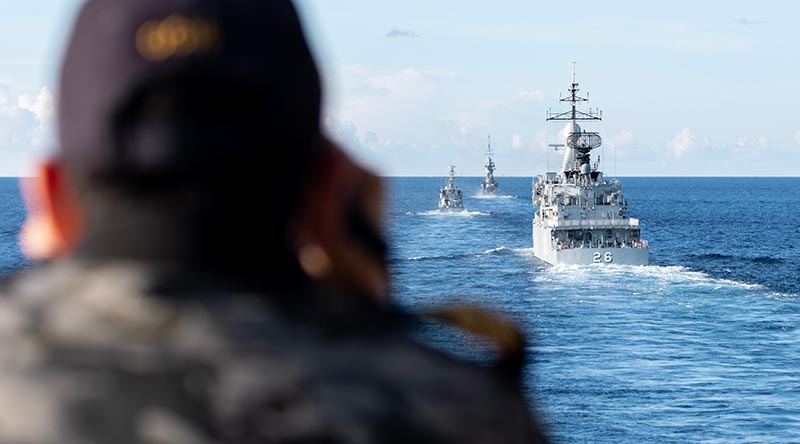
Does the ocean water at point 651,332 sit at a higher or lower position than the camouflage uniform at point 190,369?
lower

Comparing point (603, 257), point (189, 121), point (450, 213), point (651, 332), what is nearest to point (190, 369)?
point (189, 121)

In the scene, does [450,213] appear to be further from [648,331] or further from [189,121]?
A: [189,121]

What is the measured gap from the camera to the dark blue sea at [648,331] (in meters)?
46.8

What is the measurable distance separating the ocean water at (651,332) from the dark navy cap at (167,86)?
86.0ft

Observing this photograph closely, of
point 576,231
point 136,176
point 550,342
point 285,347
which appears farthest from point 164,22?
point 576,231

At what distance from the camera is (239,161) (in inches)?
77.2

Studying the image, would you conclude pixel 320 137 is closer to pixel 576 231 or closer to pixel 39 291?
pixel 39 291

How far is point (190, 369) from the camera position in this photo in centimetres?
182

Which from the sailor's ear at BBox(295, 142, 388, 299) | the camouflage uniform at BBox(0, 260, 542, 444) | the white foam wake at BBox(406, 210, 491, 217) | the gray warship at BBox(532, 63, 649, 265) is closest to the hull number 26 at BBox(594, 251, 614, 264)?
the gray warship at BBox(532, 63, 649, 265)

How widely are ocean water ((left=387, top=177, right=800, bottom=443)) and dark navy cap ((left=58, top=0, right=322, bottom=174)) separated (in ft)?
86.0

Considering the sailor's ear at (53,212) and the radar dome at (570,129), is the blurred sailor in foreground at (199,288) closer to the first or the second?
the sailor's ear at (53,212)

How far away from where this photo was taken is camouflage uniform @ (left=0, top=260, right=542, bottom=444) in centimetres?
179

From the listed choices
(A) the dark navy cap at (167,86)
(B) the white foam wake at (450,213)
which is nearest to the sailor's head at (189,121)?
(A) the dark navy cap at (167,86)

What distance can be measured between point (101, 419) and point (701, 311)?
73769 millimetres
